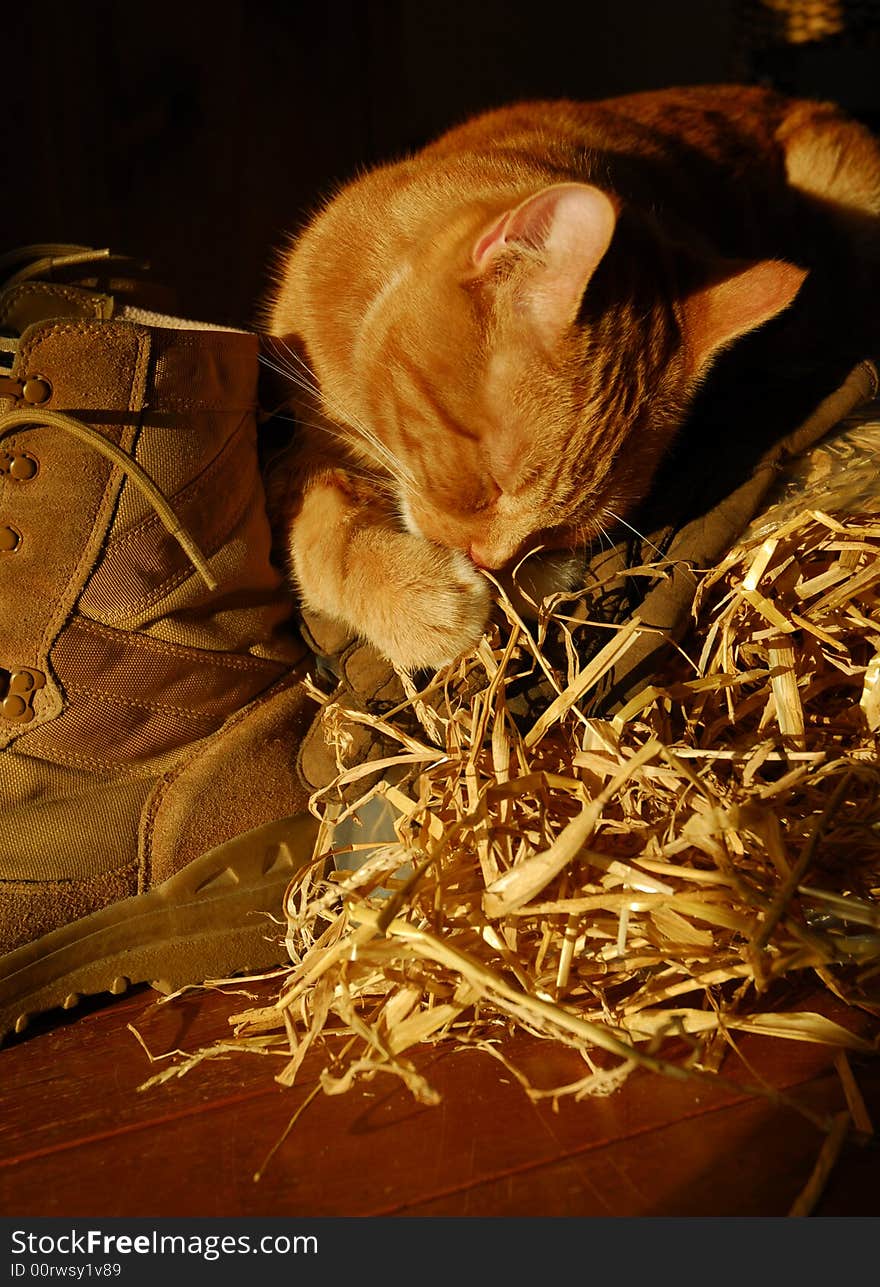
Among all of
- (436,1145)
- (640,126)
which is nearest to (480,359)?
(640,126)

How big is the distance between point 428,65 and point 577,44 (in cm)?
51

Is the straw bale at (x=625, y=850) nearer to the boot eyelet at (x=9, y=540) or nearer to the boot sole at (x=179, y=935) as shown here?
the boot sole at (x=179, y=935)

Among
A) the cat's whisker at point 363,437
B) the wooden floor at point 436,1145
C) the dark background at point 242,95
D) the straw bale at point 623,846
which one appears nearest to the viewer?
the wooden floor at point 436,1145

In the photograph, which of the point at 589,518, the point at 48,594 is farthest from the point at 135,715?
the point at 589,518

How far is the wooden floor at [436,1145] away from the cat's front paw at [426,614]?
15.1 inches

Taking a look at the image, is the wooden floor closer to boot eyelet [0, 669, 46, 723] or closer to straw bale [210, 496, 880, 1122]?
straw bale [210, 496, 880, 1122]

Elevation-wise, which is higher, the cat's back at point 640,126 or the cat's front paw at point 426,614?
the cat's back at point 640,126

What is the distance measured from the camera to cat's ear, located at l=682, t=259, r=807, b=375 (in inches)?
40.8

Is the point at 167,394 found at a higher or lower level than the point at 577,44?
lower

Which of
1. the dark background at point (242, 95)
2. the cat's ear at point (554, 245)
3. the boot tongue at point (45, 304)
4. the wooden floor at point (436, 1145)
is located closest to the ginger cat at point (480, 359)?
the cat's ear at point (554, 245)

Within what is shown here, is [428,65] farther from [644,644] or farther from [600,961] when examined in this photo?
[600,961]

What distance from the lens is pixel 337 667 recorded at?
3.57ft

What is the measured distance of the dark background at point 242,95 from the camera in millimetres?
1674

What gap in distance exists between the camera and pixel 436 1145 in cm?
75
